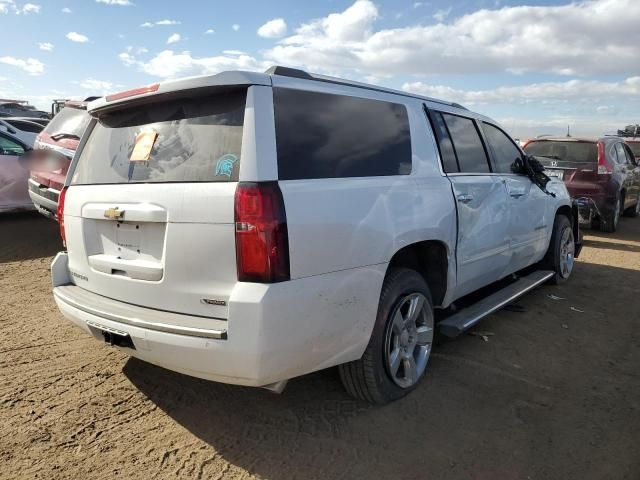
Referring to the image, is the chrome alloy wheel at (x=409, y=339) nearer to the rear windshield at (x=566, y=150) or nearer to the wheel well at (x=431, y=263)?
the wheel well at (x=431, y=263)

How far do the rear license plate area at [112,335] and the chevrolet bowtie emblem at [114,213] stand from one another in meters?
0.59

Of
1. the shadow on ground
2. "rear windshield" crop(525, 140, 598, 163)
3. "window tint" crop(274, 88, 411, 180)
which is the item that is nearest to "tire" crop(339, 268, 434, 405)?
the shadow on ground

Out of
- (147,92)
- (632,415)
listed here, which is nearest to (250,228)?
(147,92)

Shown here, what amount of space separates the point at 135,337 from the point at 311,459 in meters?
1.10

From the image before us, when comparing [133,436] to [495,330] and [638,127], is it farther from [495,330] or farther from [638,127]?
[638,127]

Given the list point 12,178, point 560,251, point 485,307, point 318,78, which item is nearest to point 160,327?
point 318,78

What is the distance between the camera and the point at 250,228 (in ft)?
7.91

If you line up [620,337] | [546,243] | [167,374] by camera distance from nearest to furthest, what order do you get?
[167,374] < [620,337] < [546,243]

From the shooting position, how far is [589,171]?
926 centimetres

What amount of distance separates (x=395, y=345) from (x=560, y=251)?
3617 millimetres

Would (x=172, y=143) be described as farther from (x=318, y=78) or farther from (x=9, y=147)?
(x=9, y=147)

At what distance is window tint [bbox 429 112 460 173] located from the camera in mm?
3799

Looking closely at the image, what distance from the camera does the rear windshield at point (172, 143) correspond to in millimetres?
2580

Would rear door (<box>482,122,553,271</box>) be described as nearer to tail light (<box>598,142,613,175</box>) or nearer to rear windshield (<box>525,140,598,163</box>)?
tail light (<box>598,142,613,175</box>)
